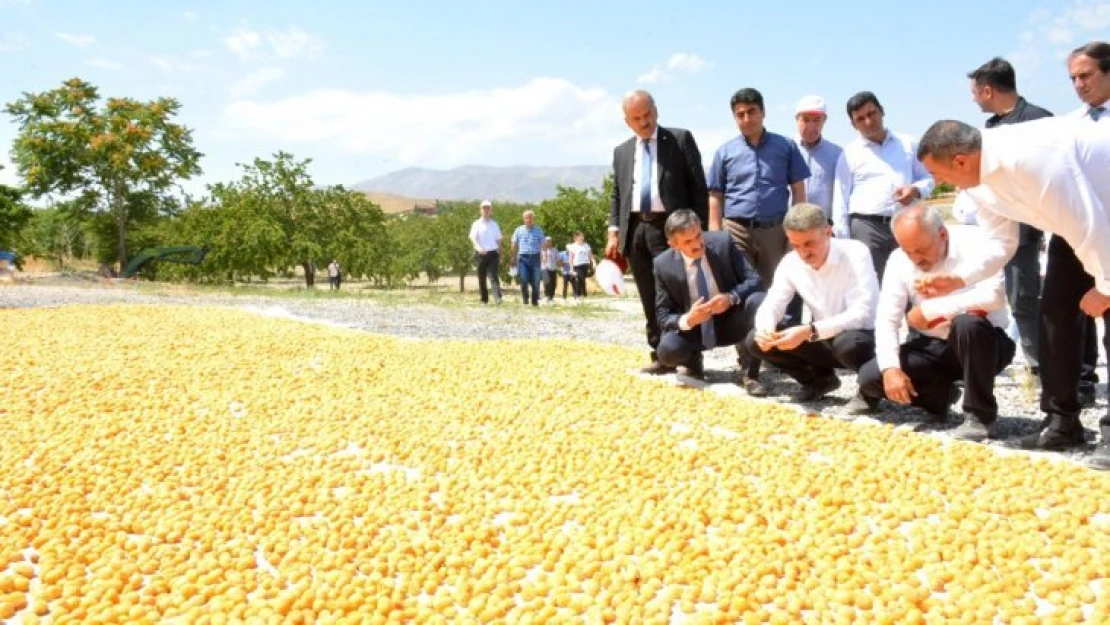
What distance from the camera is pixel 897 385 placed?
3.95 metres

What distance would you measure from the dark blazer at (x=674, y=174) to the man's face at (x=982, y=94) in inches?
74.5

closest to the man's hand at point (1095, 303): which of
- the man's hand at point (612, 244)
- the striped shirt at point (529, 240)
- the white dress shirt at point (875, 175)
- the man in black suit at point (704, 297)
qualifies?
the man in black suit at point (704, 297)

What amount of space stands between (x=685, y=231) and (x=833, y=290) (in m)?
0.99

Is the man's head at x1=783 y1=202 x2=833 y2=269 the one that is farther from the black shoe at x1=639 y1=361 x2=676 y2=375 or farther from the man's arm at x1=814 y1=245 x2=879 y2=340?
the black shoe at x1=639 y1=361 x2=676 y2=375

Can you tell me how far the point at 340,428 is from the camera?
4520mm

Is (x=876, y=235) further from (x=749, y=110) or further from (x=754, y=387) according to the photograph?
(x=754, y=387)

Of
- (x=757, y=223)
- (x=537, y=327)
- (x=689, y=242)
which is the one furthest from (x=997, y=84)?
(x=537, y=327)

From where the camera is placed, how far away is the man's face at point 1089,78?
4.13 meters

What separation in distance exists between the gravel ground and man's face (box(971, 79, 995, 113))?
192cm

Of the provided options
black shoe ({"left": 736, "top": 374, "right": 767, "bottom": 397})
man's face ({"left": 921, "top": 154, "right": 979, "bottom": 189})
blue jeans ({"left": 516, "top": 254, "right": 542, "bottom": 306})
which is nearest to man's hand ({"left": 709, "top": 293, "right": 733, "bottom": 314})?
black shoe ({"left": 736, "top": 374, "right": 767, "bottom": 397})

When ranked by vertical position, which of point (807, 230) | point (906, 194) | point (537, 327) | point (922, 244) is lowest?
point (537, 327)

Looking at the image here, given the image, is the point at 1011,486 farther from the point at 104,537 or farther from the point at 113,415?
the point at 113,415

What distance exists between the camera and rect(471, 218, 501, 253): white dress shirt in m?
13.1

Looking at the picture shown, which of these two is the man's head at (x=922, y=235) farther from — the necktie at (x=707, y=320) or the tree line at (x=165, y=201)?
the tree line at (x=165, y=201)
